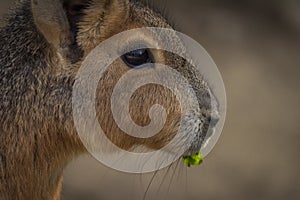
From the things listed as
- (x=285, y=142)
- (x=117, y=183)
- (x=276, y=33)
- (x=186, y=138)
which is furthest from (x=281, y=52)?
(x=186, y=138)

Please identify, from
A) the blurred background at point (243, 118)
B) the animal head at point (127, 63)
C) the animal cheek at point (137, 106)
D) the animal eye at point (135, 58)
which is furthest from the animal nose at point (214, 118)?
the blurred background at point (243, 118)

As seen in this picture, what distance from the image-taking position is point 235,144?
8.27m

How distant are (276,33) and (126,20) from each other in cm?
417

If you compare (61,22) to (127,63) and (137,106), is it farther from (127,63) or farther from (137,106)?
(137,106)

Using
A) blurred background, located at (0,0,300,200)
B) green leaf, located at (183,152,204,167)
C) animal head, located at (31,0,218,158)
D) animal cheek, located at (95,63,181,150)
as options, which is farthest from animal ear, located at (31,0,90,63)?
blurred background, located at (0,0,300,200)

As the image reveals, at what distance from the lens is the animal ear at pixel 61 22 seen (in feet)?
15.4

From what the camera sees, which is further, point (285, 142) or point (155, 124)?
point (285, 142)

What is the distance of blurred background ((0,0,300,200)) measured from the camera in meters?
7.94

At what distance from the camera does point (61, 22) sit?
4.72m

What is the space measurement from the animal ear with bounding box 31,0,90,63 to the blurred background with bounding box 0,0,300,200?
2910 millimetres

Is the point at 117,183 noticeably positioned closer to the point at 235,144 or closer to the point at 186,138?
the point at 235,144

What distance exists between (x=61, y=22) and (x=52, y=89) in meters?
0.31

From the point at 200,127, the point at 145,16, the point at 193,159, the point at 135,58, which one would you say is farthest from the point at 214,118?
the point at 145,16

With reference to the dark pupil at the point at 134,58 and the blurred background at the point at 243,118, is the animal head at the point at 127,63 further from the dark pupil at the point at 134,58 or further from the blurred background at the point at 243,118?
the blurred background at the point at 243,118
